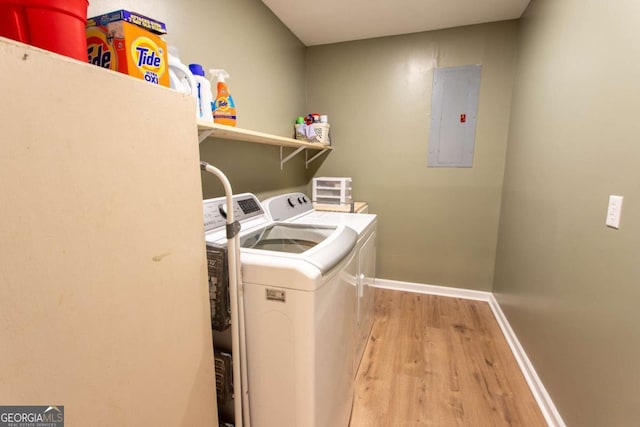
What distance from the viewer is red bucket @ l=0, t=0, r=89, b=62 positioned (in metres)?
0.61

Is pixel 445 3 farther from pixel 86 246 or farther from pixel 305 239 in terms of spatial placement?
pixel 86 246

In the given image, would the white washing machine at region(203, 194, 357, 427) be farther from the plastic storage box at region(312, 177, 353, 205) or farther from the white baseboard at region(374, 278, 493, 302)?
the white baseboard at region(374, 278, 493, 302)

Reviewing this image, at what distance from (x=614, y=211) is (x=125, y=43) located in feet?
5.72

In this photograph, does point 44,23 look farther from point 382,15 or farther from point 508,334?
point 508,334

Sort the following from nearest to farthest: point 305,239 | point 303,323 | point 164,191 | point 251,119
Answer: point 164,191
point 303,323
point 305,239
point 251,119

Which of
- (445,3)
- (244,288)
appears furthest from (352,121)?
(244,288)

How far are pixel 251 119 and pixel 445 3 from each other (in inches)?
66.9

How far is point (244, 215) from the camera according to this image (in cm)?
166

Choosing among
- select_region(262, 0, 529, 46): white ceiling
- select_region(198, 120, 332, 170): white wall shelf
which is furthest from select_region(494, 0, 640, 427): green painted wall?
select_region(198, 120, 332, 170): white wall shelf

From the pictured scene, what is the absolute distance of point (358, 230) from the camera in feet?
5.93

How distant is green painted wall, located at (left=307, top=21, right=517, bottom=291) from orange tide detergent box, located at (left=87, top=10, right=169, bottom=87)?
7.56ft

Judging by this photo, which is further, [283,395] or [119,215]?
[283,395]

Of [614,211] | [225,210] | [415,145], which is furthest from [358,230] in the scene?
[415,145]

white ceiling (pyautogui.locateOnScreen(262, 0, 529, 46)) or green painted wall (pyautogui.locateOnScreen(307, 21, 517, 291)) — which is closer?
white ceiling (pyautogui.locateOnScreen(262, 0, 529, 46))
